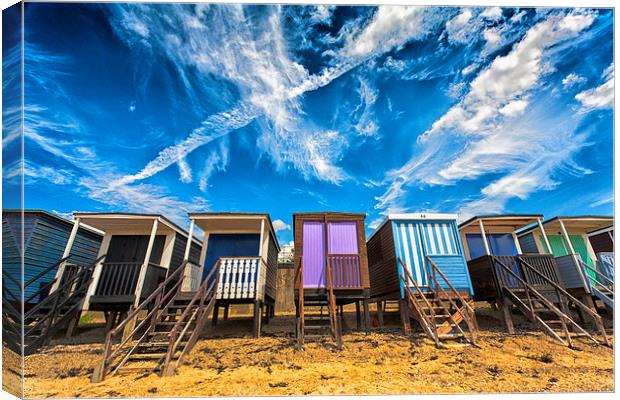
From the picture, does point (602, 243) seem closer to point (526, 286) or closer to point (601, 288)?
point (601, 288)

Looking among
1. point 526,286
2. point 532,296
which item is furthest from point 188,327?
point 532,296

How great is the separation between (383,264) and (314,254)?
3.45m

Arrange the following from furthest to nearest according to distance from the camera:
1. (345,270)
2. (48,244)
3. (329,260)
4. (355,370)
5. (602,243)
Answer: (602,243)
(48,244)
(329,260)
(345,270)
(355,370)

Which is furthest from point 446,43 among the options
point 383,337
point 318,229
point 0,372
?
point 0,372

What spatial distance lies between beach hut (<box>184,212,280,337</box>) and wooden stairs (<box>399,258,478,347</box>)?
197 inches

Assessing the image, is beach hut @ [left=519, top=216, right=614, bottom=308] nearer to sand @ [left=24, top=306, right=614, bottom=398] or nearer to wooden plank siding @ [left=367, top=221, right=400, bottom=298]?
sand @ [left=24, top=306, right=614, bottom=398]

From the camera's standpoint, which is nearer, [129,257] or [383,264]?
[383,264]

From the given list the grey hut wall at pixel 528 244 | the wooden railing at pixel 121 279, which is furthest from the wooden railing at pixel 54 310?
the grey hut wall at pixel 528 244

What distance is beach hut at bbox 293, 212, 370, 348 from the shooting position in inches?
340

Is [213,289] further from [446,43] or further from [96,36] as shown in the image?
[446,43]

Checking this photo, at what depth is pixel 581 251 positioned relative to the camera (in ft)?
43.3

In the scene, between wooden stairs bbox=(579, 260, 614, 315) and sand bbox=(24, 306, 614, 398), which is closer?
sand bbox=(24, 306, 614, 398)

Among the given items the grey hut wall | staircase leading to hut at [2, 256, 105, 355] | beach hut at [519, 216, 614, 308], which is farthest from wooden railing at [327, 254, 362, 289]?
the grey hut wall

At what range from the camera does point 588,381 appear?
4633mm
